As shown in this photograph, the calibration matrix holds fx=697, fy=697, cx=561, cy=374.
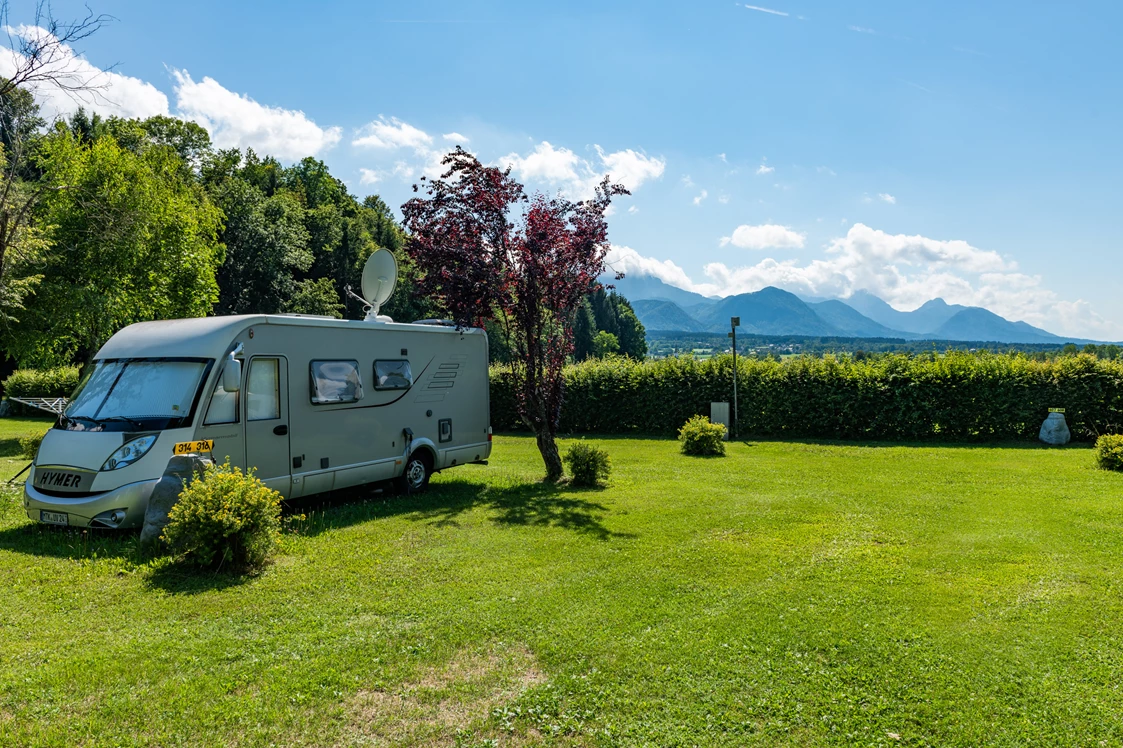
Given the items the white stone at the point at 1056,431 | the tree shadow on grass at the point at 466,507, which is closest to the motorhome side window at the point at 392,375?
the tree shadow on grass at the point at 466,507

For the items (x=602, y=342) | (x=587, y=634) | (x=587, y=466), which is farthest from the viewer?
(x=602, y=342)

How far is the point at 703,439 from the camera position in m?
16.4

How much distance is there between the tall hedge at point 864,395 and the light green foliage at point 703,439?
419 centimetres

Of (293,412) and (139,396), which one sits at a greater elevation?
(139,396)

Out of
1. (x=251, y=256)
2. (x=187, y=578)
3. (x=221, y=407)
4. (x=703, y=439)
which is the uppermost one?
(x=251, y=256)

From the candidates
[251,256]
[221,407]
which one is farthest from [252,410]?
[251,256]

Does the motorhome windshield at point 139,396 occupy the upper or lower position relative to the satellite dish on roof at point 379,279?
lower

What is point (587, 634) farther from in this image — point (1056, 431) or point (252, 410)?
point (1056, 431)

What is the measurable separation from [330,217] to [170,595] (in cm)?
4880

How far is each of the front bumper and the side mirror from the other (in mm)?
1244

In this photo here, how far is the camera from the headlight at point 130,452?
7.52 meters

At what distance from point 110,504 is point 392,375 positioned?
4.12 m

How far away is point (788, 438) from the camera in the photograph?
64.4 ft

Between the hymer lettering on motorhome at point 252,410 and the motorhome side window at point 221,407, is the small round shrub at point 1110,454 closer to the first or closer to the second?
the hymer lettering on motorhome at point 252,410
